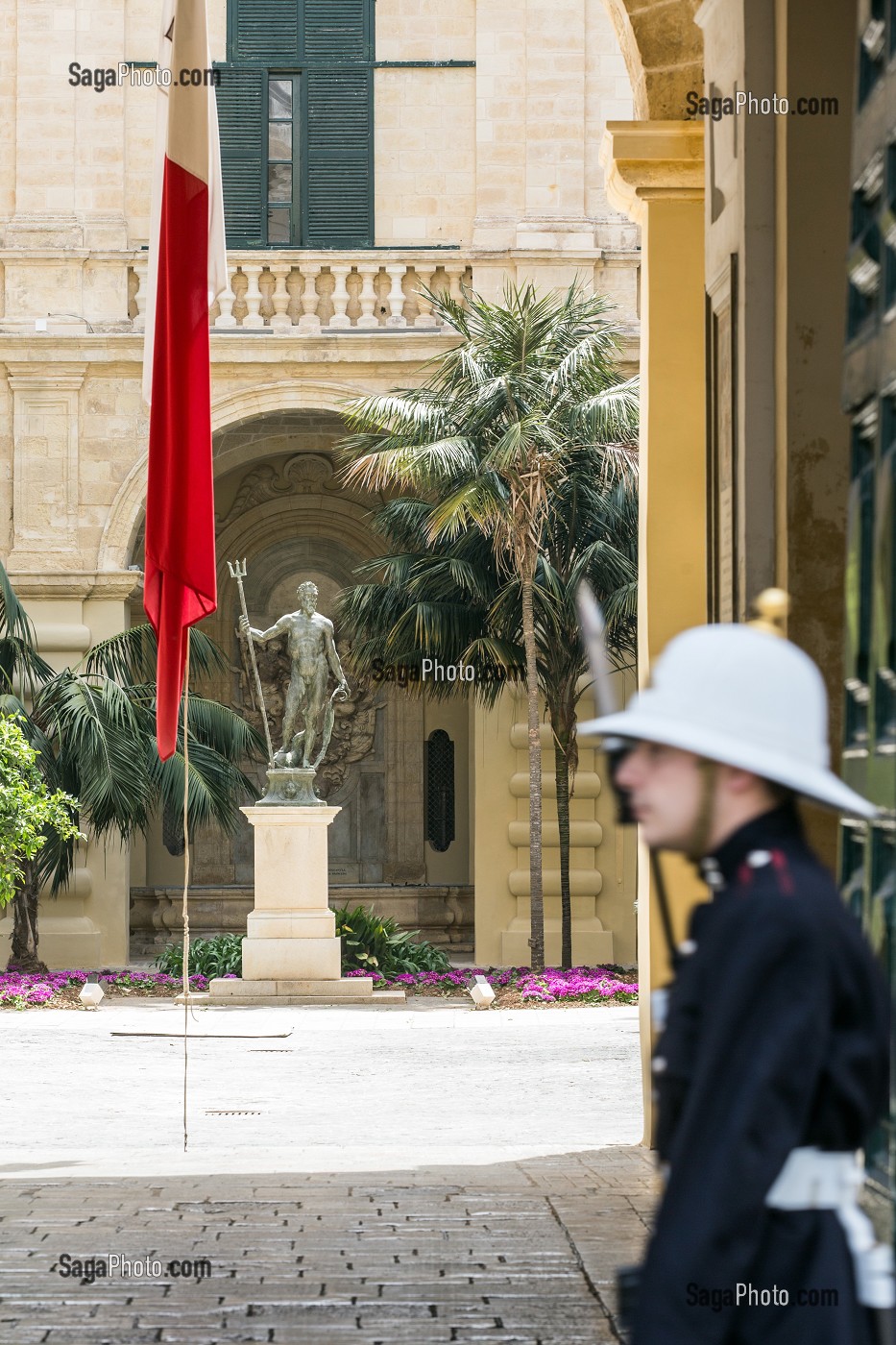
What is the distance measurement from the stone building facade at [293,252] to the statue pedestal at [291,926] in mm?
3181

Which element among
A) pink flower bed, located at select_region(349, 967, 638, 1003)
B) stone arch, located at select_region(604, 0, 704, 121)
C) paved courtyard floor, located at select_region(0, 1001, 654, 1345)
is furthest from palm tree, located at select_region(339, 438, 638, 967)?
stone arch, located at select_region(604, 0, 704, 121)

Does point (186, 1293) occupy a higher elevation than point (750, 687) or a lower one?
lower

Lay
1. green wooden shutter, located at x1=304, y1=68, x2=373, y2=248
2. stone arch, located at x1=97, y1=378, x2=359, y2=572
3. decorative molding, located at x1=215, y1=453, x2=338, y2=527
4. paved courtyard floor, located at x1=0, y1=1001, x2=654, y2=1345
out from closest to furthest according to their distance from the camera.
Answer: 1. paved courtyard floor, located at x1=0, y1=1001, x2=654, y2=1345
2. stone arch, located at x1=97, y1=378, x2=359, y2=572
3. green wooden shutter, located at x1=304, y1=68, x2=373, y2=248
4. decorative molding, located at x1=215, y1=453, x2=338, y2=527

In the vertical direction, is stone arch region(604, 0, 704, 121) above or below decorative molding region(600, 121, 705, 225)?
above

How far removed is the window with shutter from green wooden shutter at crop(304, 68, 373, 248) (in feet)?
0.04

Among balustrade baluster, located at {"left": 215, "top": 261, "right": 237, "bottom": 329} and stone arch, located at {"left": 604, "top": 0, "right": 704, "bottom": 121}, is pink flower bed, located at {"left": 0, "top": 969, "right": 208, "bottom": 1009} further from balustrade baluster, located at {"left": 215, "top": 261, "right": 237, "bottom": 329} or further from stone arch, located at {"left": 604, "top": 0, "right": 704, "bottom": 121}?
stone arch, located at {"left": 604, "top": 0, "right": 704, "bottom": 121}

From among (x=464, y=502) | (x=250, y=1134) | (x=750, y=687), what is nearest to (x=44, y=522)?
(x=464, y=502)

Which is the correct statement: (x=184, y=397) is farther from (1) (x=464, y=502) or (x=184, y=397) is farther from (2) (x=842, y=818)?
(1) (x=464, y=502)

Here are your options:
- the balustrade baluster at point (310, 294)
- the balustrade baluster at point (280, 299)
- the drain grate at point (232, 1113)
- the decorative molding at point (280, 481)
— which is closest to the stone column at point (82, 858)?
the balustrade baluster at point (280, 299)

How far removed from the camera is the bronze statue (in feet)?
62.4

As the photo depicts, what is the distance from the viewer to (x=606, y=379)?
1867 cm

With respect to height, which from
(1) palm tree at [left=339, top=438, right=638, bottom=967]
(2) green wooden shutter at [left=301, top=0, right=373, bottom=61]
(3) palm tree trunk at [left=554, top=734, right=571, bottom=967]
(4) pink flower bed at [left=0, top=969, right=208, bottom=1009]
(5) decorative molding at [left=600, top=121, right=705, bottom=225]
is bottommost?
(4) pink flower bed at [left=0, top=969, right=208, bottom=1009]

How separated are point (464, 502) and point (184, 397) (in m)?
9.67

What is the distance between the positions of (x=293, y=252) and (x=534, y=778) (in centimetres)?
678
